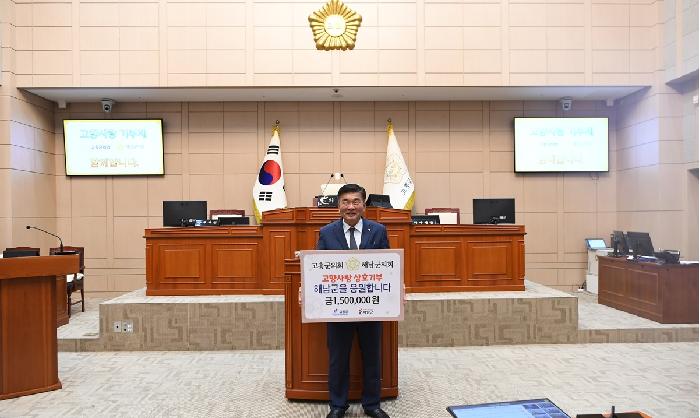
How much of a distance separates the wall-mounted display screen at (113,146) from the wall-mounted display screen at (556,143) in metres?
6.24

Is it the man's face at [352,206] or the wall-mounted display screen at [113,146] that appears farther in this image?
the wall-mounted display screen at [113,146]

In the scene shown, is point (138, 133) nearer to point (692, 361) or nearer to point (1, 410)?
point (1, 410)

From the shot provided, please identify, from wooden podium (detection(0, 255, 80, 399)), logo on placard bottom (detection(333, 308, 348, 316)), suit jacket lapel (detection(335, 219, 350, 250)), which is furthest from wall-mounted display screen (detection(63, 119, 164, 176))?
logo on placard bottom (detection(333, 308, 348, 316))

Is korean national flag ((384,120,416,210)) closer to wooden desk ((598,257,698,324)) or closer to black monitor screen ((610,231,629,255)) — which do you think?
black monitor screen ((610,231,629,255))

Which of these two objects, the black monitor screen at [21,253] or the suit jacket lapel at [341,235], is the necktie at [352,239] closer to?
the suit jacket lapel at [341,235]

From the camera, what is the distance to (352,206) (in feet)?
10.1

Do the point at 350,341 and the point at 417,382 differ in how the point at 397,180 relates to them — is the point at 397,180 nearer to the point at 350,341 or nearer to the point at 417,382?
the point at 417,382

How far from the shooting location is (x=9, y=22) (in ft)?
24.2

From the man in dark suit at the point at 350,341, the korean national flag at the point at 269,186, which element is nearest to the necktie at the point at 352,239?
the man in dark suit at the point at 350,341

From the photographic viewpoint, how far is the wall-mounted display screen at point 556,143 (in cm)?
844

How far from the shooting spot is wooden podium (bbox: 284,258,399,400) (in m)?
3.49

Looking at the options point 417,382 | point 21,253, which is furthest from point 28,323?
point 417,382

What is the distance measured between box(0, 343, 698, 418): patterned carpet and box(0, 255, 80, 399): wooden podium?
14 cm

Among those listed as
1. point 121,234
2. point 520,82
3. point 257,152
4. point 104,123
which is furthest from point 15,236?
point 520,82
